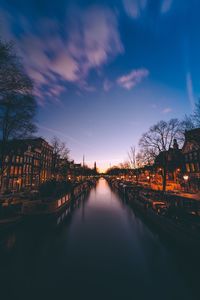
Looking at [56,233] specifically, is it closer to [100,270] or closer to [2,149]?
[100,270]

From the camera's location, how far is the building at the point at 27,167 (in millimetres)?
33438

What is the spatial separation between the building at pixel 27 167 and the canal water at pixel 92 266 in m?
19.2

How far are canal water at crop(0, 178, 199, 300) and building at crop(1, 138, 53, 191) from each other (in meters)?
19.2

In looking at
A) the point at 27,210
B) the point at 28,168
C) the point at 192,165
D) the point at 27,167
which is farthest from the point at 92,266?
the point at 28,168

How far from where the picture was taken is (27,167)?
41.4m

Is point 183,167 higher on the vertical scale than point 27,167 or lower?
lower

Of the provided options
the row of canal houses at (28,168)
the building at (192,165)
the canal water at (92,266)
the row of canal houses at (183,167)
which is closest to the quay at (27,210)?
the canal water at (92,266)

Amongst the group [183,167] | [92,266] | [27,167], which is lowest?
[92,266]

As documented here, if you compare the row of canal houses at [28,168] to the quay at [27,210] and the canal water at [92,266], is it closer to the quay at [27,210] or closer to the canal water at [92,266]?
the quay at [27,210]

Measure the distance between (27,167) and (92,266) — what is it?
3800 centimetres

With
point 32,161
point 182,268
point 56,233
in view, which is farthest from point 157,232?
point 32,161

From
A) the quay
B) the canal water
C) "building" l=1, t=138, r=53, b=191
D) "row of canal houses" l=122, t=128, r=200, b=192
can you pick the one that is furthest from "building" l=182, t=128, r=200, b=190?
"building" l=1, t=138, r=53, b=191

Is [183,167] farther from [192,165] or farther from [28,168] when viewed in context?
[28,168]

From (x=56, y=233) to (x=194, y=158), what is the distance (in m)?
34.7
